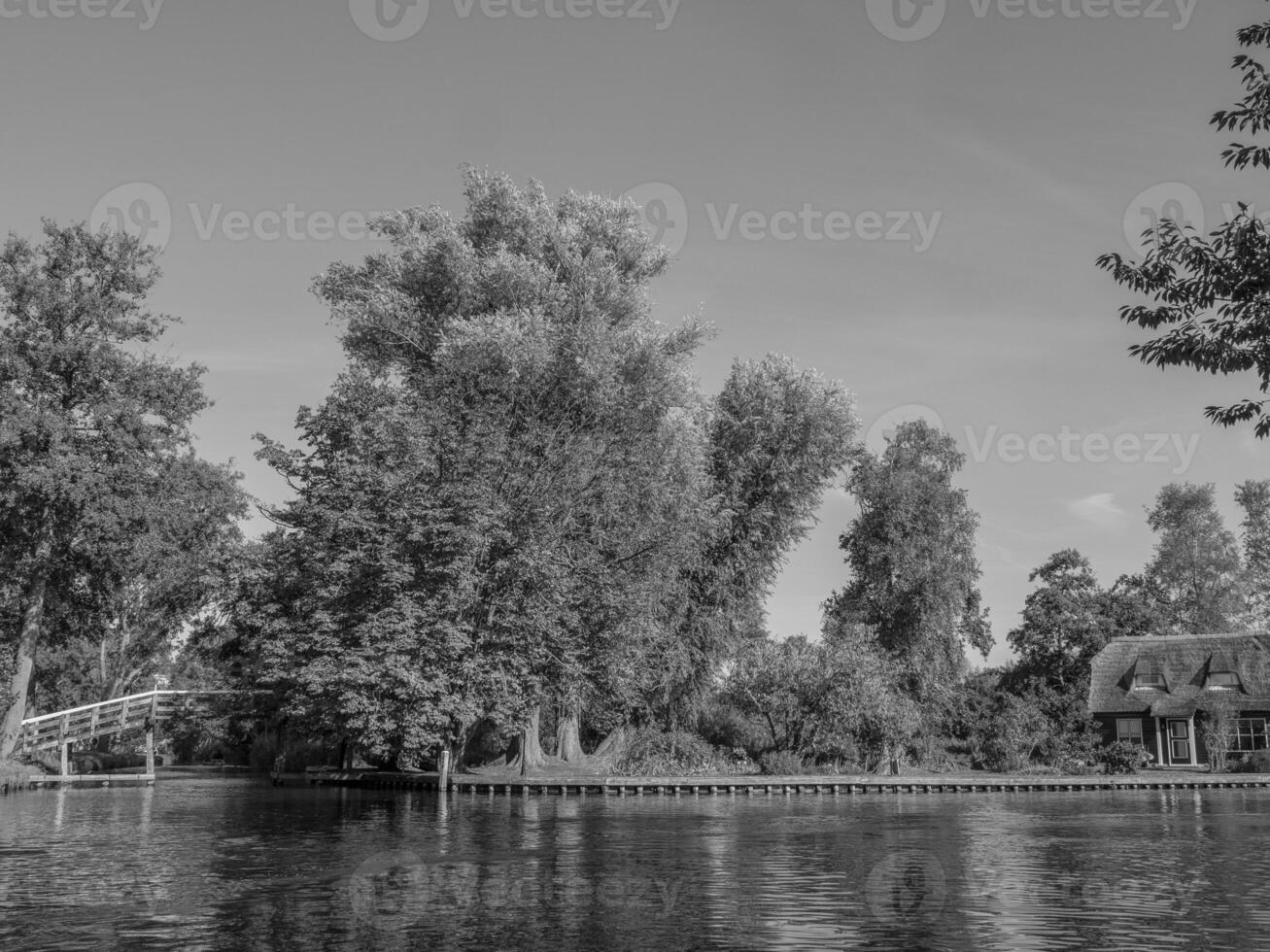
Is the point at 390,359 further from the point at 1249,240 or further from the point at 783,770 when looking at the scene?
the point at 1249,240

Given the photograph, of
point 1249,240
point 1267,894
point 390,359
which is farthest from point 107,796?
point 1249,240

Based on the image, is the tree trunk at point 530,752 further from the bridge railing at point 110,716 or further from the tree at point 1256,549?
the tree at point 1256,549

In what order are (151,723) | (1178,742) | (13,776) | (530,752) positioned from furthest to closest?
(1178,742) < (151,723) < (530,752) < (13,776)

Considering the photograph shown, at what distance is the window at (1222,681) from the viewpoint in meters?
62.3

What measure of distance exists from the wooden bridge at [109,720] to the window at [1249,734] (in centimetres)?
5051

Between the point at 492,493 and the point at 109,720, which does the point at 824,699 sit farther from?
the point at 109,720

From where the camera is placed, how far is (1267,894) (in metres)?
17.3

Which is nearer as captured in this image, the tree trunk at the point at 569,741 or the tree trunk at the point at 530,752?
the tree trunk at the point at 530,752

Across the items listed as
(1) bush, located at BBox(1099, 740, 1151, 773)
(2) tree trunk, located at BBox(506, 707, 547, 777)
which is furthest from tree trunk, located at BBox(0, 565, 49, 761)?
(1) bush, located at BBox(1099, 740, 1151, 773)

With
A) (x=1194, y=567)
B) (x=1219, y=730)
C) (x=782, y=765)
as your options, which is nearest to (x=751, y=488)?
(x=782, y=765)

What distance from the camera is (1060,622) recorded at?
2894 inches

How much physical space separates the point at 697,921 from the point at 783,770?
3578 cm

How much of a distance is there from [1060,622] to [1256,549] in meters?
14.1

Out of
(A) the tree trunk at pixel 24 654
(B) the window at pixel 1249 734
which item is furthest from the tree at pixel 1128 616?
(A) the tree trunk at pixel 24 654
